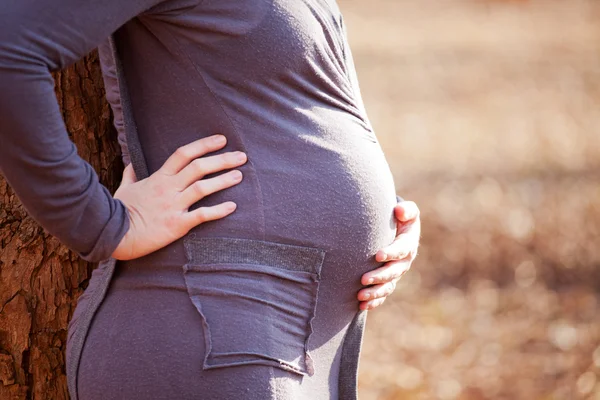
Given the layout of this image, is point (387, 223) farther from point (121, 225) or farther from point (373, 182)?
point (121, 225)

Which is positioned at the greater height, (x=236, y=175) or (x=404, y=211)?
(x=236, y=175)

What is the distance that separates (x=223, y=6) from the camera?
1385 mm

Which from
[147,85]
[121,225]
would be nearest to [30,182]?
[121,225]

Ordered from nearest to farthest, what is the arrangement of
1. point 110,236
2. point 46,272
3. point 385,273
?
1. point 110,236
2. point 385,273
3. point 46,272

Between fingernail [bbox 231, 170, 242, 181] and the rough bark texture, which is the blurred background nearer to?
the rough bark texture

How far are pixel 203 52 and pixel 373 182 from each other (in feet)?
1.44

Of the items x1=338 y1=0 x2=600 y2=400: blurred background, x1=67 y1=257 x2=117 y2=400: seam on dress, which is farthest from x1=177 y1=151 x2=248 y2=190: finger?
x1=338 y1=0 x2=600 y2=400: blurred background

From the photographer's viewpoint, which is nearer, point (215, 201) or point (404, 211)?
point (215, 201)

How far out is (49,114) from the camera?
4.30ft

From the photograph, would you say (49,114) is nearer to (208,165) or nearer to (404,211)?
(208,165)

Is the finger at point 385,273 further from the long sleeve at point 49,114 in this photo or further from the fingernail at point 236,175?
the long sleeve at point 49,114

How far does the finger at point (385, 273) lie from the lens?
159cm

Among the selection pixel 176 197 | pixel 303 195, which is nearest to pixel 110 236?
pixel 176 197

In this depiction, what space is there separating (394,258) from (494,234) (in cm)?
420
